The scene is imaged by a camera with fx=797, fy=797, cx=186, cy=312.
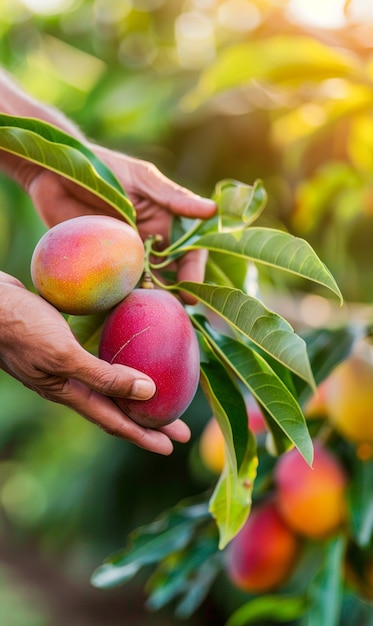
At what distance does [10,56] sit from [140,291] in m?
2.11

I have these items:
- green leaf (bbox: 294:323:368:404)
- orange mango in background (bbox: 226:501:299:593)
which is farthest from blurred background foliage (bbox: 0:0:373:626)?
orange mango in background (bbox: 226:501:299:593)

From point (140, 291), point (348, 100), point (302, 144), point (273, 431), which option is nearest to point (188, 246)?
point (140, 291)

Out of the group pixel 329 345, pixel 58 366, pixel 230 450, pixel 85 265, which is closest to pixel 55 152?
pixel 85 265

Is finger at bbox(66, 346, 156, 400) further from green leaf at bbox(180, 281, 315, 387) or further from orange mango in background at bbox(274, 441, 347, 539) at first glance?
orange mango in background at bbox(274, 441, 347, 539)

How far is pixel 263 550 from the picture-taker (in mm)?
1323

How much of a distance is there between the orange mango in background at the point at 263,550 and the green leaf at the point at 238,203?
602mm

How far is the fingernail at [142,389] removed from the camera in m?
0.75

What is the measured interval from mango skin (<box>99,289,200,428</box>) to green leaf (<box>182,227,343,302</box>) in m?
0.10

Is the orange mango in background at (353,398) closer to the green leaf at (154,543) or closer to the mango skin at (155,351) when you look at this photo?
the green leaf at (154,543)

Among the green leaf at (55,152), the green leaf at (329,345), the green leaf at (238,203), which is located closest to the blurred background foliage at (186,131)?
the green leaf at (329,345)

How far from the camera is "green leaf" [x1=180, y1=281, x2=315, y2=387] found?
0.76 meters

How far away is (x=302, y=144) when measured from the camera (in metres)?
1.77

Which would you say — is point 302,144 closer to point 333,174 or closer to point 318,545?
point 333,174

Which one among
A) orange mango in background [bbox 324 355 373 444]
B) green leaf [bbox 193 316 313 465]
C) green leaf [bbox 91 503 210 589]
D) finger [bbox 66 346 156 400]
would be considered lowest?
green leaf [bbox 91 503 210 589]
